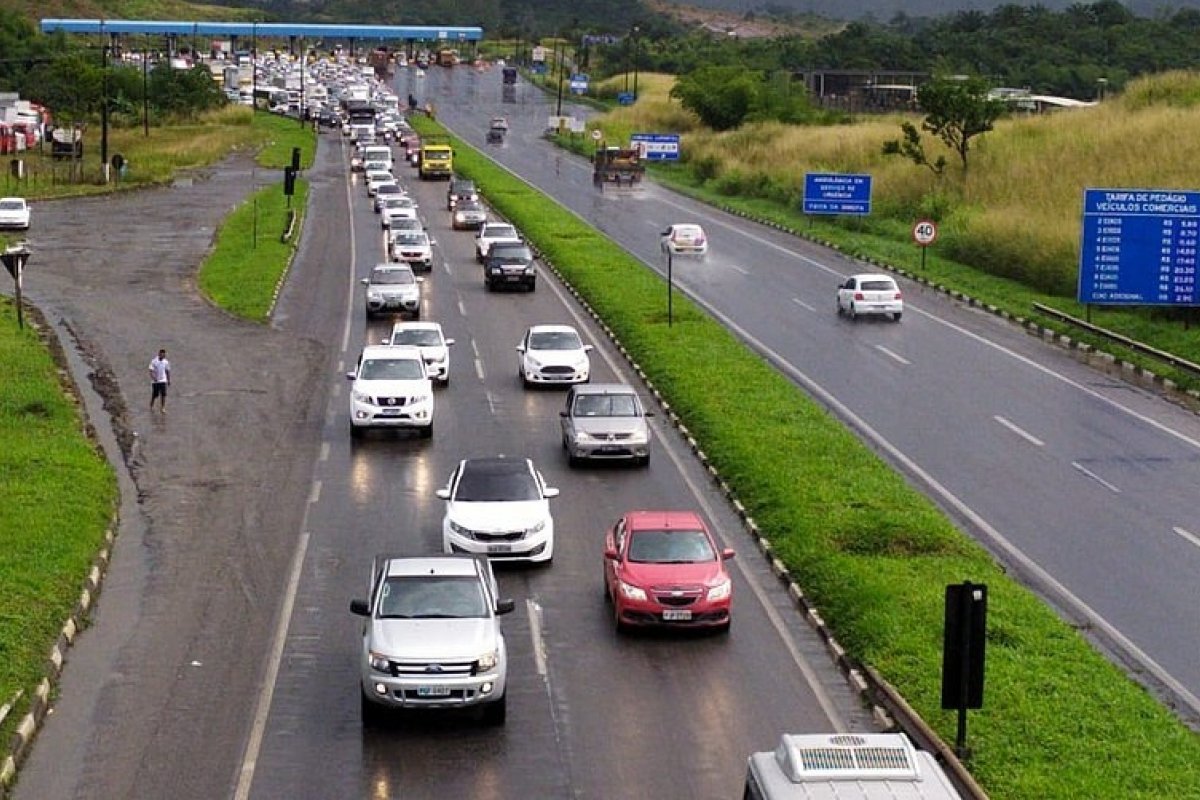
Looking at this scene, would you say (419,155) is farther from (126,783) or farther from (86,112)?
(126,783)

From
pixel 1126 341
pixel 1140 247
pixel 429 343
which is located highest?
pixel 1140 247

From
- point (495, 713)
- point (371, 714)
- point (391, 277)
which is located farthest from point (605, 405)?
point (391, 277)

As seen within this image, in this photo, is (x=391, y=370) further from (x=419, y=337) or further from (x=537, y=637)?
(x=537, y=637)

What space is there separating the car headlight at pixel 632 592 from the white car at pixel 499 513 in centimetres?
351

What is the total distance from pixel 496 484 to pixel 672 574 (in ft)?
16.0

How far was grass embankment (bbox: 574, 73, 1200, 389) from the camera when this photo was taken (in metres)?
60.7

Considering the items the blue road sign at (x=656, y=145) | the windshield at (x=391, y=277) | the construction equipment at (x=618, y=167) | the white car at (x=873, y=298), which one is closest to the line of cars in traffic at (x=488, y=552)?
the windshield at (x=391, y=277)

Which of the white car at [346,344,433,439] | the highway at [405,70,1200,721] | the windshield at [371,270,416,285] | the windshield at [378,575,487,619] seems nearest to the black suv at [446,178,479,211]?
the highway at [405,70,1200,721]

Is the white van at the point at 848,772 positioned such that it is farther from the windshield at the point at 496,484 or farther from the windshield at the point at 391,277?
the windshield at the point at 391,277

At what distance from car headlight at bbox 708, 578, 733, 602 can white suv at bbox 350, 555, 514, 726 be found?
3.17 meters

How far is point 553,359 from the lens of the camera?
41438 millimetres

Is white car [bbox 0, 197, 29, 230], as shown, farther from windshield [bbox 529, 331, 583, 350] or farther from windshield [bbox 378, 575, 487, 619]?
windshield [bbox 378, 575, 487, 619]

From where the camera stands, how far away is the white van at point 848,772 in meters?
12.0

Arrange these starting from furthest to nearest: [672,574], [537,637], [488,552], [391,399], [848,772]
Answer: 1. [391,399]
2. [488,552]
3. [537,637]
4. [672,574]
5. [848,772]
